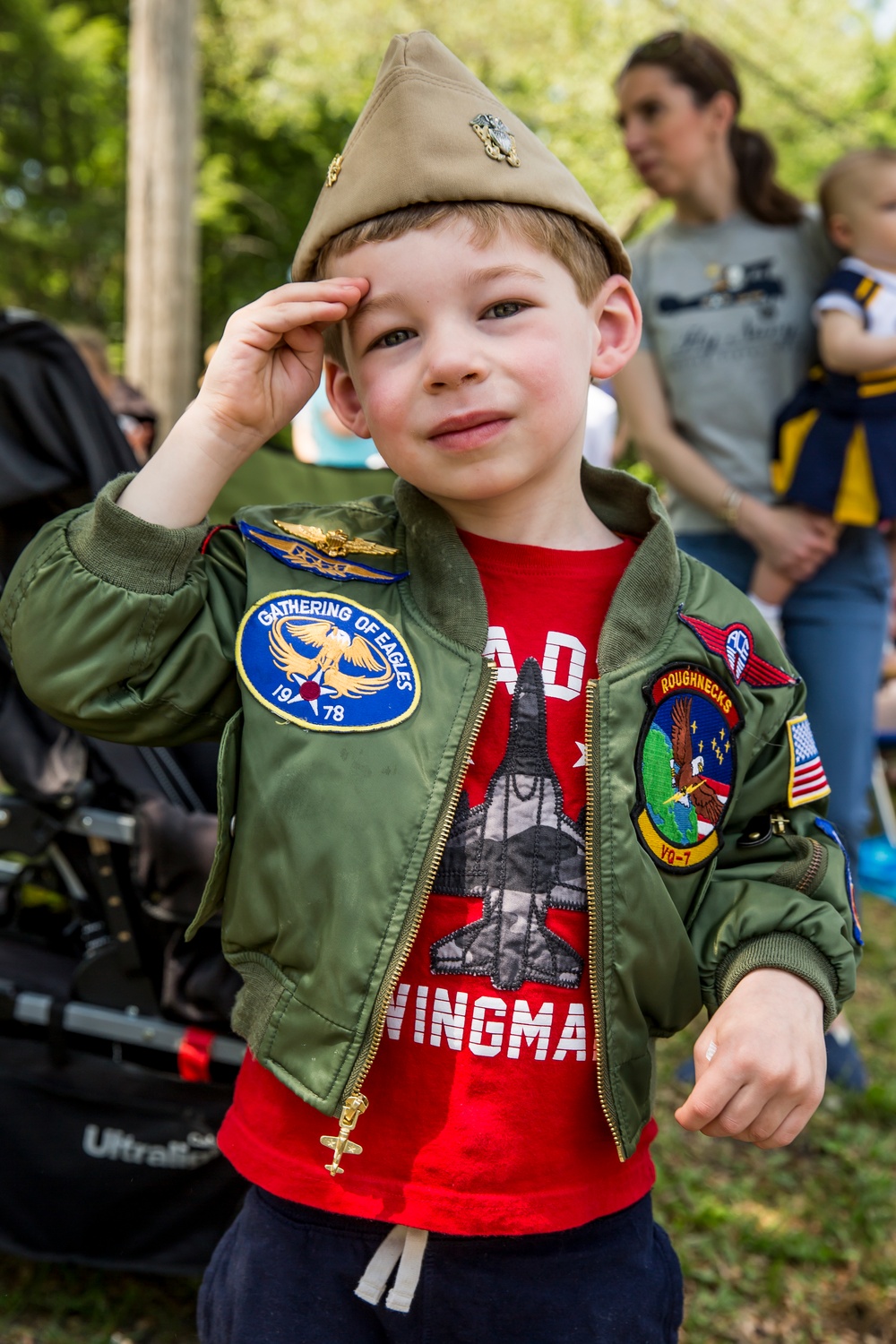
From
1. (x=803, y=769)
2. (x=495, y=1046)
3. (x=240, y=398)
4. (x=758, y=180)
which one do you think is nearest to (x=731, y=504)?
(x=758, y=180)

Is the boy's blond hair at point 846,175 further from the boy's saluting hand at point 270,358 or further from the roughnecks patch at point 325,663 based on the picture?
the roughnecks patch at point 325,663

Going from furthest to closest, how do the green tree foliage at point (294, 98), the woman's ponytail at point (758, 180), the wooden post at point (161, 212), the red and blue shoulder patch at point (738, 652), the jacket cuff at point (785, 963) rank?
the green tree foliage at point (294, 98), the wooden post at point (161, 212), the woman's ponytail at point (758, 180), the red and blue shoulder patch at point (738, 652), the jacket cuff at point (785, 963)

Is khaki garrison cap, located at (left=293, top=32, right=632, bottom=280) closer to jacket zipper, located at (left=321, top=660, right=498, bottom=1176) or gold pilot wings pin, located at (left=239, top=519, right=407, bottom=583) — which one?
gold pilot wings pin, located at (left=239, top=519, right=407, bottom=583)

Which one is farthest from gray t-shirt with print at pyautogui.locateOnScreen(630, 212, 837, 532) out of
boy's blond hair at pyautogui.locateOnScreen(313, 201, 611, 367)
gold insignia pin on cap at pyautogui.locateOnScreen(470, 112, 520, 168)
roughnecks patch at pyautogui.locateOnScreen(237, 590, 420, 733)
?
roughnecks patch at pyautogui.locateOnScreen(237, 590, 420, 733)

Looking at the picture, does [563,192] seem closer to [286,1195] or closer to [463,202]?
[463,202]

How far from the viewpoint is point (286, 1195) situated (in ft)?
3.98

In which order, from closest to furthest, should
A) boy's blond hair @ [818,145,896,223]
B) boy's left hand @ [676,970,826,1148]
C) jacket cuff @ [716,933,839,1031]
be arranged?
boy's left hand @ [676,970,826,1148], jacket cuff @ [716,933,839,1031], boy's blond hair @ [818,145,896,223]

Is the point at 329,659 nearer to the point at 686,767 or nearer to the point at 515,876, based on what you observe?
the point at 515,876

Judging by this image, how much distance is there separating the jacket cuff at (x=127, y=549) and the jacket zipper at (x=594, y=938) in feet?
1.51

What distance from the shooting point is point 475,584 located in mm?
1284

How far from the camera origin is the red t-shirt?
3.91 ft

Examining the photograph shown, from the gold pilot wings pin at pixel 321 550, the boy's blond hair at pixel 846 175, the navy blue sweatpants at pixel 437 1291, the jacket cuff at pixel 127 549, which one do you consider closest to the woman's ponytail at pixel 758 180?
the boy's blond hair at pixel 846 175

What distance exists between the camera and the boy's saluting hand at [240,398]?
1209 mm

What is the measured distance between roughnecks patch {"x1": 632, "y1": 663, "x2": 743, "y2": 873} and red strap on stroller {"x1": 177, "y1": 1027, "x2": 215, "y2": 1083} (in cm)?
120
